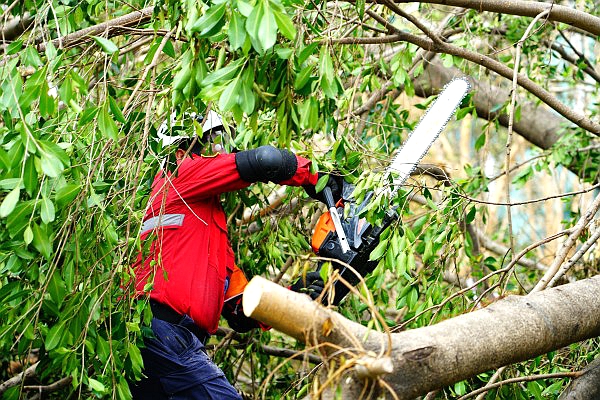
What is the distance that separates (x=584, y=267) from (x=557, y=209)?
763cm

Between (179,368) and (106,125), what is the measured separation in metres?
1.28

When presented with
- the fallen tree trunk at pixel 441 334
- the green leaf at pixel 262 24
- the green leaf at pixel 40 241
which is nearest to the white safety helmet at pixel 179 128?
the green leaf at pixel 40 241

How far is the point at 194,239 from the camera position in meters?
3.94

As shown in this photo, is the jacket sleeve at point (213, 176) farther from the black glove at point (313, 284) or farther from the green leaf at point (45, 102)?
the green leaf at point (45, 102)

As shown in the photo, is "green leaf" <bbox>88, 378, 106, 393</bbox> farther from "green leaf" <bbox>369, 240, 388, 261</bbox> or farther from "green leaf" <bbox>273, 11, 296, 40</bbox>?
"green leaf" <bbox>273, 11, 296, 40</bbox>

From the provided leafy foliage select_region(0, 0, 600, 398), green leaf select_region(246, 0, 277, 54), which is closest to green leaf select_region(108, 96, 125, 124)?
leafy foliage select_region(0, 0, 600, 398)

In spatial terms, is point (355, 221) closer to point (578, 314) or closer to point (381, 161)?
point (381, 161)

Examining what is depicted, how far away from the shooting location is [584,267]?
16.9 ft

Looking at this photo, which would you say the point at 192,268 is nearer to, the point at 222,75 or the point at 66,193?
the point at 66,193

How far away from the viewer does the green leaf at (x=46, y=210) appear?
2.79 m

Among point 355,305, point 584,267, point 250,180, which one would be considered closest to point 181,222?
point 250,180

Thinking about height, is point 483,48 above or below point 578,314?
below

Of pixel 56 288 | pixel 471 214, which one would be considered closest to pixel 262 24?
pixel 56 288

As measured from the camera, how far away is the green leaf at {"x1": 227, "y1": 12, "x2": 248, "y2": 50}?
2590mm
